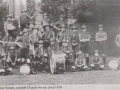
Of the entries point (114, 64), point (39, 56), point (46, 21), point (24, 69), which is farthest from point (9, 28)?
point (114, 64)

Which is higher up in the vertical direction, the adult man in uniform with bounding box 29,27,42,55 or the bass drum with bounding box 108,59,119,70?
the adult man in uniform with bounding box 29,27,42,55

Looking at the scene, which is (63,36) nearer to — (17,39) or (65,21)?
(65,21)

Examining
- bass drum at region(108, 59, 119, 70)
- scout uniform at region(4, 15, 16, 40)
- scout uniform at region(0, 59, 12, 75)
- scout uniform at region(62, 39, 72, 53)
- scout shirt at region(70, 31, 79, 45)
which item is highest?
scout uniform at region(4, 15, 16, 40)

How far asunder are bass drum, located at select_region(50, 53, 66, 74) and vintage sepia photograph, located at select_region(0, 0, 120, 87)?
0.02 metres

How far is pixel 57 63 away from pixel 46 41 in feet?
2.45

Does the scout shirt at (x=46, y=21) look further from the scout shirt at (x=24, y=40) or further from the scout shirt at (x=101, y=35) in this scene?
the scout shirt at (x=101, y=35)

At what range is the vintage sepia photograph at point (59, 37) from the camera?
595 cm

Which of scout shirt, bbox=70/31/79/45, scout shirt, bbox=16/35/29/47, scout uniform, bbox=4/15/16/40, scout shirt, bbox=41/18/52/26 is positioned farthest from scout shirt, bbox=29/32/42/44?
scout shirt, bbox=70/31/79/45

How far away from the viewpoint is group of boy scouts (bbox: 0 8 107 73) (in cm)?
608

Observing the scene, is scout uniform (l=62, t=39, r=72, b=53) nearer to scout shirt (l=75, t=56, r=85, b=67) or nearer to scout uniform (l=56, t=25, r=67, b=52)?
scout uniform (l=56, t=25, r=67, b=52)

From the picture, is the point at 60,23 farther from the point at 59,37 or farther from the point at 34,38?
the point at 34,38

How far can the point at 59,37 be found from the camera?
6.27 metres

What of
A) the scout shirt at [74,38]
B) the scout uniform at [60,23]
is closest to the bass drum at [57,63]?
the scout shirt at [74,38]

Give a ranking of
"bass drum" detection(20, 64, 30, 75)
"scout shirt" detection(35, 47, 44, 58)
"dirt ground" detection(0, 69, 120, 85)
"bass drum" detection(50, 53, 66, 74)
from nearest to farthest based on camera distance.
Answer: "dirt ground" detection(0, 69, 120, 85), "bass drum" detection(50, 53, 66, 74), "bass drum" detection(20, 64, 30, 75), "scout shirt" detection(35, 47, 44, 58)
